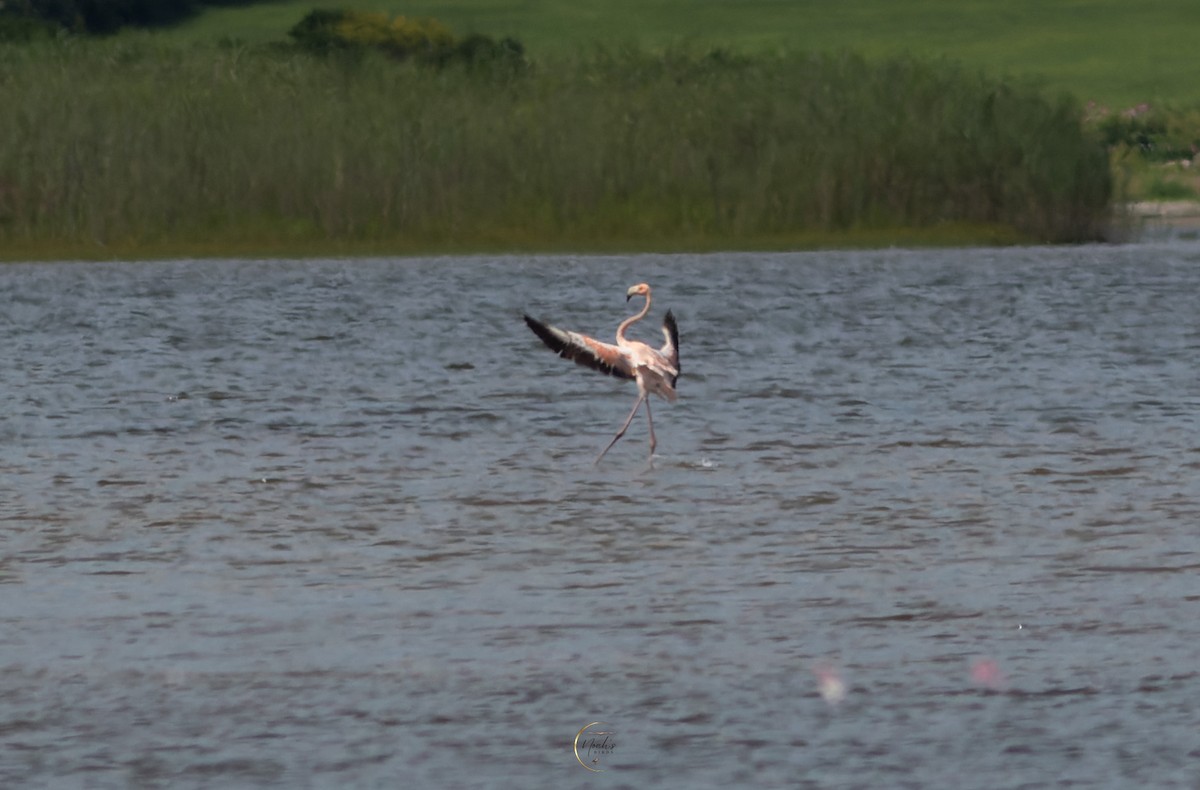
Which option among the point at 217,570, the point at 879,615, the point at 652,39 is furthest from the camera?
the point at 652,39

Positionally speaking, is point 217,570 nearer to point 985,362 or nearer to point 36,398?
point 36,398

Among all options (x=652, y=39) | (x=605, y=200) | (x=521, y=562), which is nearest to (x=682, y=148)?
(x=605, y=200)

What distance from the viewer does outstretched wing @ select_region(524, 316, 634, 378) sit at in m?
12.9

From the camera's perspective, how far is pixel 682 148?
27219 millimetres

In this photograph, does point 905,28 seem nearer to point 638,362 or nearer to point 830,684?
point 638,362

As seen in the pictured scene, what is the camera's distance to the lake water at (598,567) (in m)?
7.15

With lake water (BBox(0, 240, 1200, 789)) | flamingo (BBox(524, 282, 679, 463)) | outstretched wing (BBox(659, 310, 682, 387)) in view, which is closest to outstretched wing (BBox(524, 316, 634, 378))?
flamingo (BBox(524, 282, 679, 463))

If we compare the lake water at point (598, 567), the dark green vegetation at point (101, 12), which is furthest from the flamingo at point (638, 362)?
the dark green vegetation at point (101, 12)

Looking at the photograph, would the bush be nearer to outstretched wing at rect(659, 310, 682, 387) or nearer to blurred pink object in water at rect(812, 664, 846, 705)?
outstretched wing at rect(659, 310, 682, 387)

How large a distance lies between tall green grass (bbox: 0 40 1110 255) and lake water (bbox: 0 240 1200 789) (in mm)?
7247

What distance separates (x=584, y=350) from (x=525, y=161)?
13980mm

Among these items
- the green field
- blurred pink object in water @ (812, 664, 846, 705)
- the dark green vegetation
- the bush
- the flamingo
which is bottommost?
the green field

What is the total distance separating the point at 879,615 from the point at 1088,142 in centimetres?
1965

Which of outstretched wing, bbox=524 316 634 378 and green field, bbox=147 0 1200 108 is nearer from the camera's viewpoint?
outstretched wing, bbox=524 316 634 378
